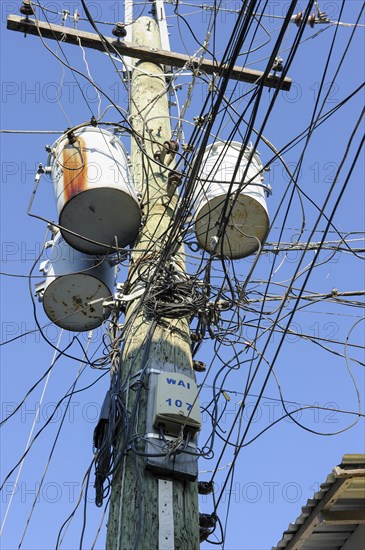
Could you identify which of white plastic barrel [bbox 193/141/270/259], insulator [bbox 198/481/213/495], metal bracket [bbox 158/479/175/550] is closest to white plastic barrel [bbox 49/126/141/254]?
white plastic barrel [bbox 193/141/270/259]

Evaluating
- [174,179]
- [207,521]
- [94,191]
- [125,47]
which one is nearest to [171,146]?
[174,179]

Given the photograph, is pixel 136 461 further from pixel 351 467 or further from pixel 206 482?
pixel 351 467

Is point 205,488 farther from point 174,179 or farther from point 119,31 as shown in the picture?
point 119,31

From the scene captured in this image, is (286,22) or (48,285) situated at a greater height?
(48,285)

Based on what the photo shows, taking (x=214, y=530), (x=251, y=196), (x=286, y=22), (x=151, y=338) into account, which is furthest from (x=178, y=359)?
(x=286, y=22)

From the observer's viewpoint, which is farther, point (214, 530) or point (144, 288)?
point (144, 288)

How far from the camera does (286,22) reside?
3.28 metres

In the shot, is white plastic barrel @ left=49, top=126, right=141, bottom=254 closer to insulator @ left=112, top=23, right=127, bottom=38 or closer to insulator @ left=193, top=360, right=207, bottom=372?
insulator @ left=193, top=360, right=207, bottom=372

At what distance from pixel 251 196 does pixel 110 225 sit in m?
0.86

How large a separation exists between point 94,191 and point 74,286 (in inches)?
31.0

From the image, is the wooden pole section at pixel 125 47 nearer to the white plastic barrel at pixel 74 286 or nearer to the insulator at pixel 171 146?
the insulator at pixel 171 146

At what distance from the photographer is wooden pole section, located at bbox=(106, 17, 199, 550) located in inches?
138

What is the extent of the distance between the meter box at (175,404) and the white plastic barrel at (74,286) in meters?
1.28

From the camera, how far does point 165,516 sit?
3.52 meters
